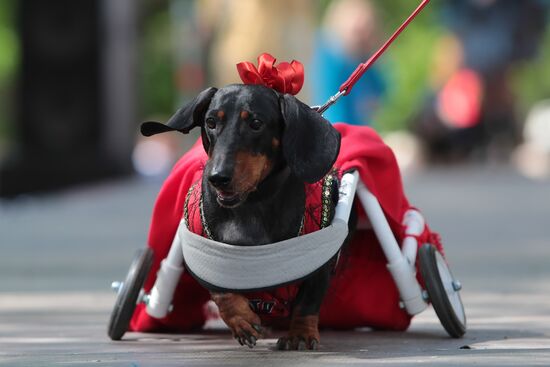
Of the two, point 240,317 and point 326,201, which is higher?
point 326,201

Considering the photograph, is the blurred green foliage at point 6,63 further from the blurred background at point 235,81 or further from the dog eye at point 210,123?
the dog eye at point 210,123


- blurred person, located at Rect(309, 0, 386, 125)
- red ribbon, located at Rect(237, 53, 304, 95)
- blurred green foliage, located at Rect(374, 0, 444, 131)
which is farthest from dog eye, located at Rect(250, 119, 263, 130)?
blurred green foliage, located at Rect(374, 0, 444, 131)

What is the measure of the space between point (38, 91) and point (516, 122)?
21.4ft

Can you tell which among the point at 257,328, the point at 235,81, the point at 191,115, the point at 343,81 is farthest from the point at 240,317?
the point at 235,81

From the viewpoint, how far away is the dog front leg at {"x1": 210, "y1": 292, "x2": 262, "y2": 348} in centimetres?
559

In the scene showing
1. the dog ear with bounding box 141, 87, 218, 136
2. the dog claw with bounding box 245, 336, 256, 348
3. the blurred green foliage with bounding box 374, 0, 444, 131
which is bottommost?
the blurred green foliage with bounding box 374, 0, 444, 131

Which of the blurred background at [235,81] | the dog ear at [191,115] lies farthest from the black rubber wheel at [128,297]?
the blurred background at [235,81]

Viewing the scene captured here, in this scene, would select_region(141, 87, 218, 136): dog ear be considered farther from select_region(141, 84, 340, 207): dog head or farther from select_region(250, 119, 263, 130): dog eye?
select_region(250, 119, 263, 130): dog eye

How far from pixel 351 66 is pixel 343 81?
0.29 metres

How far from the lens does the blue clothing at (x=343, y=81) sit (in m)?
13.3

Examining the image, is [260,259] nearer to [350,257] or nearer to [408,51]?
[350,257]

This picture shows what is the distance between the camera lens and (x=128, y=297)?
6.21m

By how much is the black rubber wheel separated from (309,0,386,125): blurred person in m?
6.83

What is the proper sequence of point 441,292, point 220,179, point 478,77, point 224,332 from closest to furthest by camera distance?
1. point 220,179
2. point 441,292
3. point 224,332
4. point 478,77
